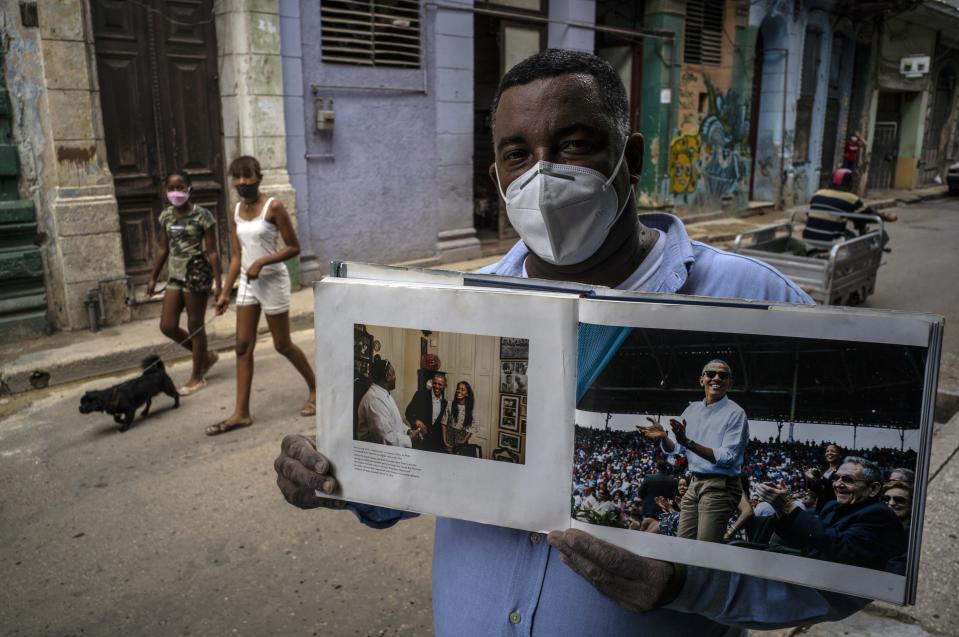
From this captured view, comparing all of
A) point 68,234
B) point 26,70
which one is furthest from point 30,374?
point 26,70

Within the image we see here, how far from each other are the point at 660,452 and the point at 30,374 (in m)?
6.20

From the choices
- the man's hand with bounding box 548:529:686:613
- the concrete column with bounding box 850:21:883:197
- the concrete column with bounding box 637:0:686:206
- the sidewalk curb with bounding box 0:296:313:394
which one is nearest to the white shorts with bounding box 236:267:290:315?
the sidewalk curb with bounding box 0:296:313:394

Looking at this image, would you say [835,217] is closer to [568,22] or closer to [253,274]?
[568,22]

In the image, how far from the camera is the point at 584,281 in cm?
157

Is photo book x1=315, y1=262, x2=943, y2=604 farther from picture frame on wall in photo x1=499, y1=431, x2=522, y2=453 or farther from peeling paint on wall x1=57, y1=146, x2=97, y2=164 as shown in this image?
peeling paint on wall x1=57, y1=146, x2=97, y2=164

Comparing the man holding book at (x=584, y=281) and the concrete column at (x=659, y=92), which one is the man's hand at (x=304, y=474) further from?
the concrete column at (x=659, y=92)

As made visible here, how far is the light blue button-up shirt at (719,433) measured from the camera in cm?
112

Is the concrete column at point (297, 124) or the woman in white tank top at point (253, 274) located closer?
the woman in white tank top at point (253, 274)

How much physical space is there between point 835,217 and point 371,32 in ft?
18.7

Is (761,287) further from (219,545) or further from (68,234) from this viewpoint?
(68,234)

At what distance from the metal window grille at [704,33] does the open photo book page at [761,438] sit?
1497cm

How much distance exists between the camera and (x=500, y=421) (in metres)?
1.25

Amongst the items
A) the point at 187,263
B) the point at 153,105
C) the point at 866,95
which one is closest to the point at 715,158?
the point at 866,95

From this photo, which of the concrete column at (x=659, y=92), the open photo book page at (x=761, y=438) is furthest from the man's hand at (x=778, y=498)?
→ the concrete column at (x=659, y=92)
